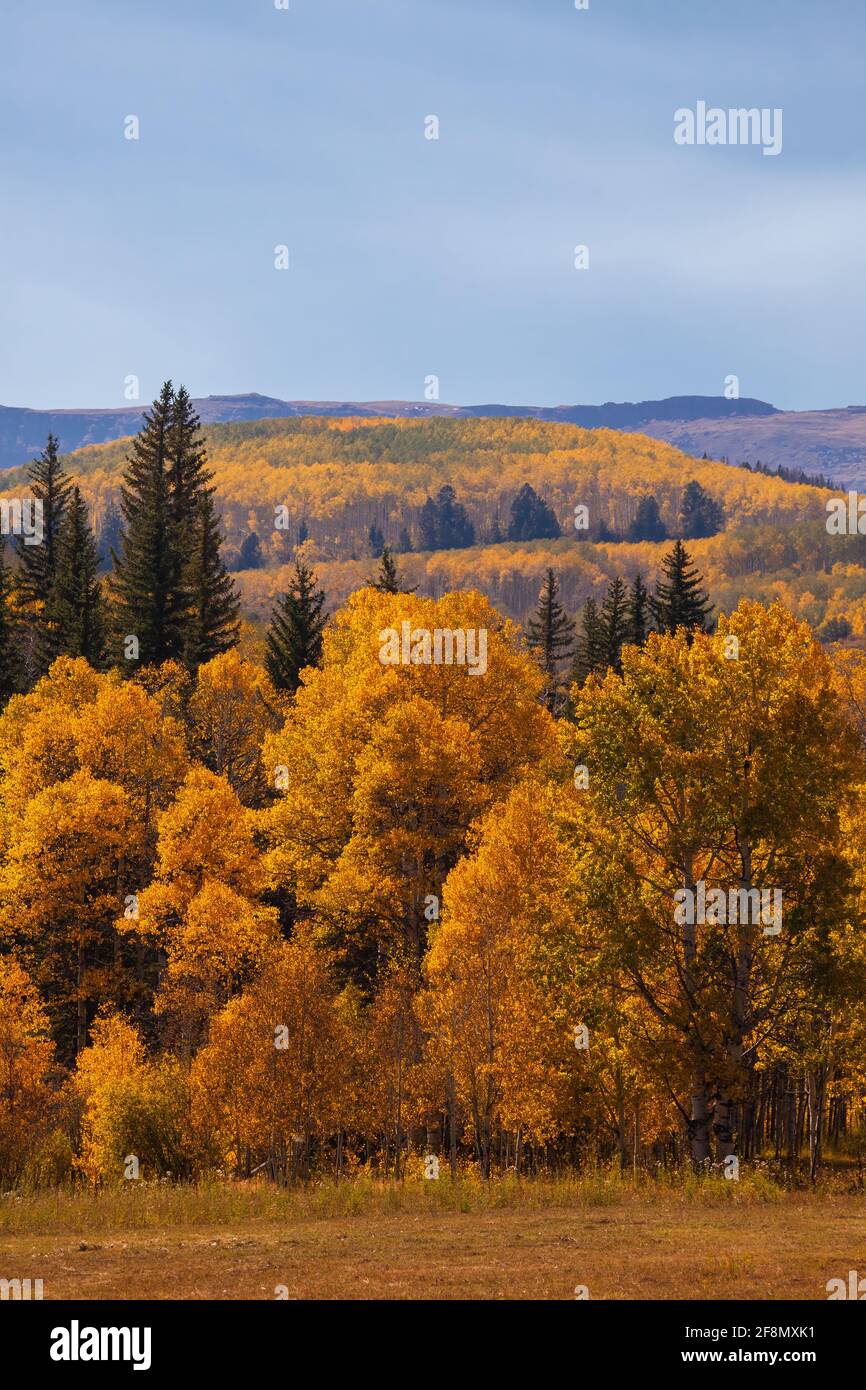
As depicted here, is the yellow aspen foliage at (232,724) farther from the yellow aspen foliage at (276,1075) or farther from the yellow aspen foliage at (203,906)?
the yellow aspen foliage at (276,1075)

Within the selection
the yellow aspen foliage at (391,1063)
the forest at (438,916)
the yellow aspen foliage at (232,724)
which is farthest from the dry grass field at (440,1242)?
the yellow aspen foliage at (232,724)

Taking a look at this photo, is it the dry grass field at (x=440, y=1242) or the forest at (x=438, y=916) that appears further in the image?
the forest at (x=438, y=916)

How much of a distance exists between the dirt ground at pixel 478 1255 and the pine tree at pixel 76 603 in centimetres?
6030

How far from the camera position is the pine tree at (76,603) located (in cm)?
8219

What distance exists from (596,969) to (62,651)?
57.9 metres

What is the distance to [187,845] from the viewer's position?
5141cm

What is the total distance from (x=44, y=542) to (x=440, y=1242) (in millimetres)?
82167

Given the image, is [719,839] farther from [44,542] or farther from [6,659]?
[44,542]

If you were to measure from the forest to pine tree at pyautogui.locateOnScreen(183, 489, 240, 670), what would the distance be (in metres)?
12.1

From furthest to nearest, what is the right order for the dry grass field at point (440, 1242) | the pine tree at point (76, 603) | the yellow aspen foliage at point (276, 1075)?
the pine tree at point (76, 603) < the yellow aspen foliage at point (276, 1075) < the dry grass field at point (440, 1242)

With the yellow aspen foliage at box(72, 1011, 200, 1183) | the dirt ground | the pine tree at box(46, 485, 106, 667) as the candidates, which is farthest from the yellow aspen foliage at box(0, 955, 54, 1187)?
the pine tree at box(46, 485, 106, 667)

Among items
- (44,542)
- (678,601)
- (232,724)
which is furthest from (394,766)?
(44,542)
